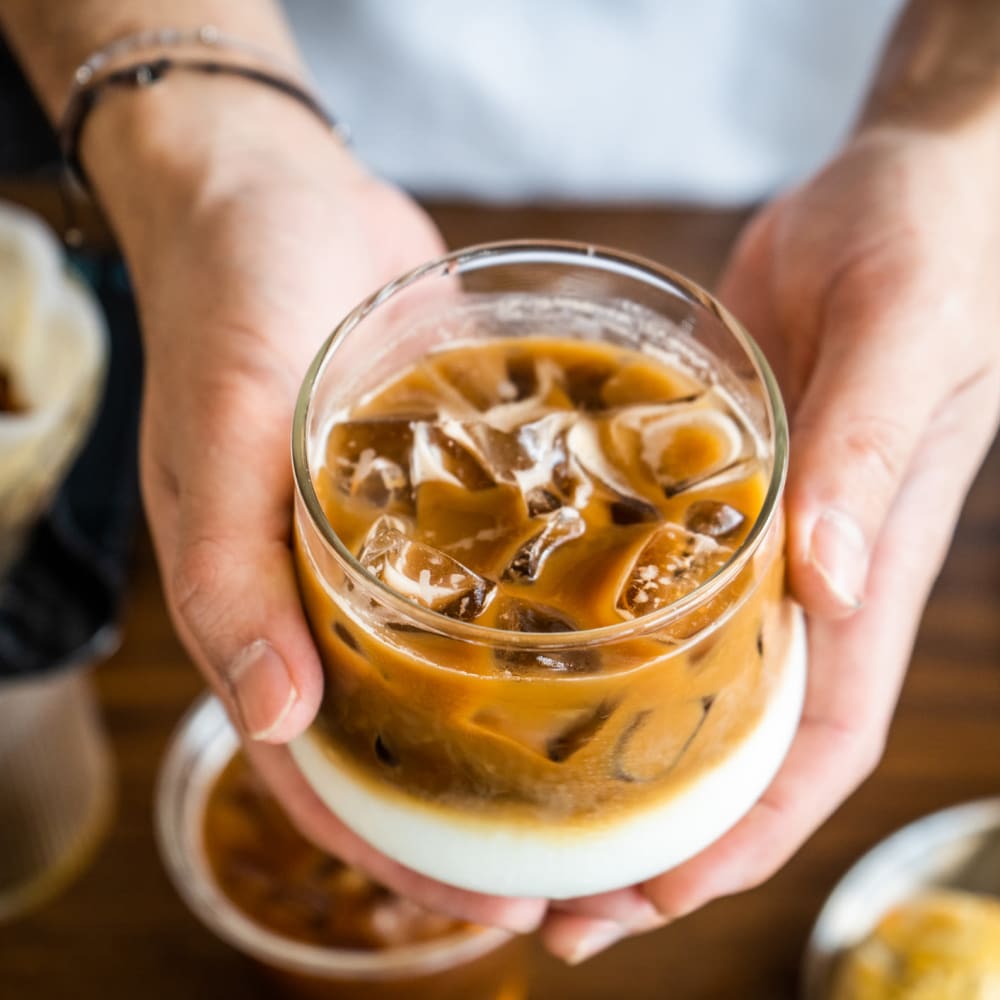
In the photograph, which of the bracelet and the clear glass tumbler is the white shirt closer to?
the bracelet

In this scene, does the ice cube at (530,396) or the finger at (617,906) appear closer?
the ice cube at (530,396)

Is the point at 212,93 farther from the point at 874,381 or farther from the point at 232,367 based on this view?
the point at 874,381

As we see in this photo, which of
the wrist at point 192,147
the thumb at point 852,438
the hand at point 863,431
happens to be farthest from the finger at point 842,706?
the wrist at point 192,147

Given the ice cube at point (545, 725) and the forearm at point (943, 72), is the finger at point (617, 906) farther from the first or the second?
the forearm at point (943, 72)

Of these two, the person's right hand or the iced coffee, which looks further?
the person's right hand

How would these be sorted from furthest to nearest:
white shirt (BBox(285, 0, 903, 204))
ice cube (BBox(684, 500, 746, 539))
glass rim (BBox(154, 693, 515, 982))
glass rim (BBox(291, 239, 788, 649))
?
white shirt (BBox(285, 0, 903, 204)) < glass rim (BBox(154, 693, 515, 982)) < ice cube (BBox(684, 500, 746, 539)) < glass rim (BBox(291, 239, 788, 649))

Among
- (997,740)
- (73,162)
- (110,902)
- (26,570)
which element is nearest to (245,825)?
(110,902)

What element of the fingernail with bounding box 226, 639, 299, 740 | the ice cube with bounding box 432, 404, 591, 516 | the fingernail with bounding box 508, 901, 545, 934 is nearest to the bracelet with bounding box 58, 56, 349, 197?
the ice cube with bounding box 432, 404, 591, 516
